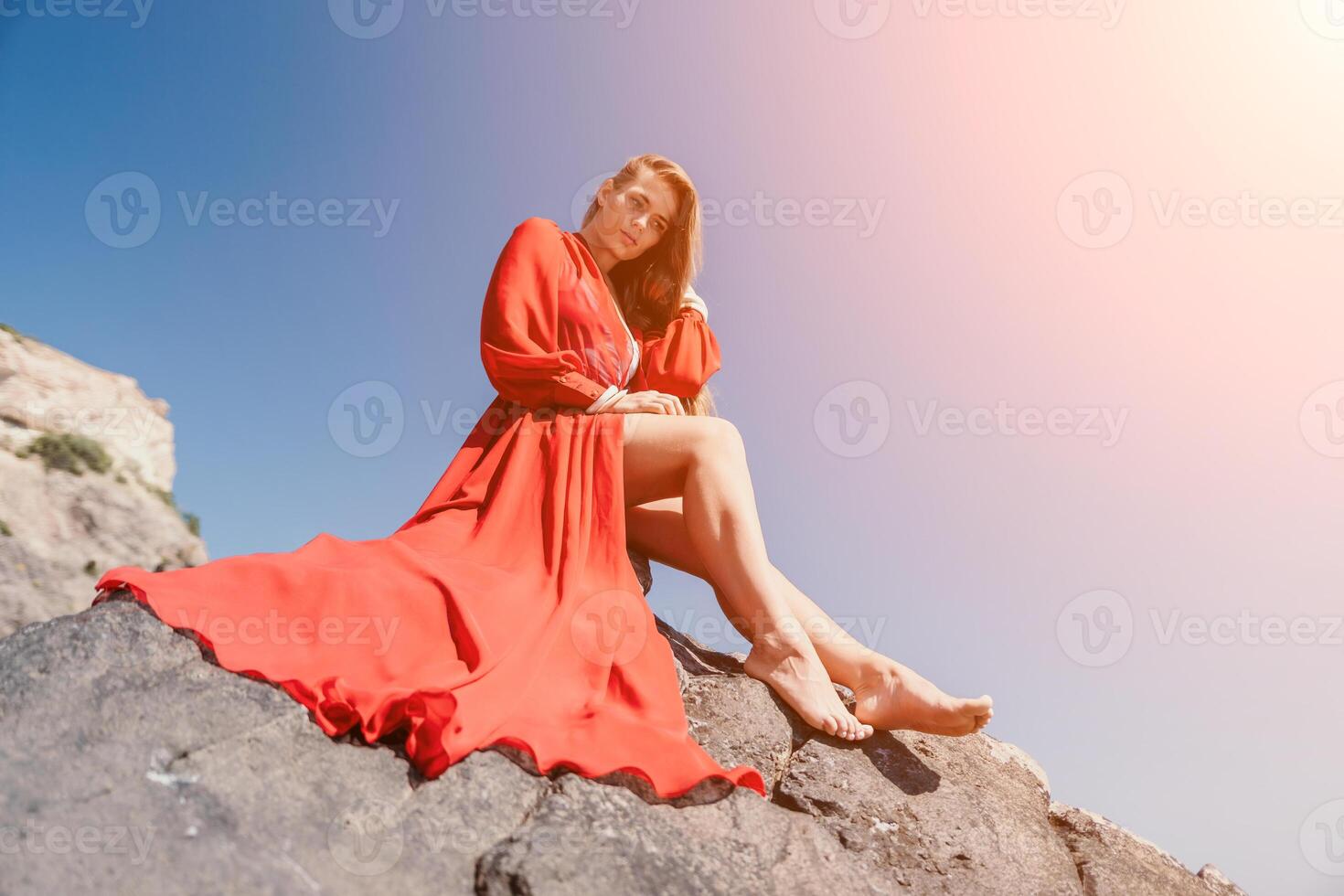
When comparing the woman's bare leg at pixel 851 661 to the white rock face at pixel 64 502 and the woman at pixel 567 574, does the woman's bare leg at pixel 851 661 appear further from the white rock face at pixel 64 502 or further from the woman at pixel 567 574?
the white rock face at pixel 64 502

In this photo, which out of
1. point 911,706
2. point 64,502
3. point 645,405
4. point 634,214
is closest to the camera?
point 911,706

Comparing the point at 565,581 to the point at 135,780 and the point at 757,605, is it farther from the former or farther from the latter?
the point at 135,780

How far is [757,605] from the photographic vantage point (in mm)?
2891

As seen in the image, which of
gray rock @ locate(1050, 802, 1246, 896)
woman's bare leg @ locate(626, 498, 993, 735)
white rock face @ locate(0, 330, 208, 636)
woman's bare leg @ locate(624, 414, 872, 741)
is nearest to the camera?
gray rock @ locate(1050, 802, 1246, 896)

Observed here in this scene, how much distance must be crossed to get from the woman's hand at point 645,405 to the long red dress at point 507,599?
0.34 ft

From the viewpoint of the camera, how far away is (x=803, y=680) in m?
2.89

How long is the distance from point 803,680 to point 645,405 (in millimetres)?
1288

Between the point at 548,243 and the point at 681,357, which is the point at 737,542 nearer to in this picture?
the point at 681,357

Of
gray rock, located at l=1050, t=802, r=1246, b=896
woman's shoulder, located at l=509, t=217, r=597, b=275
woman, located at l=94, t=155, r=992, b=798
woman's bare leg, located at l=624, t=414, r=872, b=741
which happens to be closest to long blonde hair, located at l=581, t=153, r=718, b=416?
woman, located at l=94, t=155, r=992, b=798

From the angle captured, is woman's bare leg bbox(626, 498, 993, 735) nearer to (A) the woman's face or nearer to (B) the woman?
(B) the woman

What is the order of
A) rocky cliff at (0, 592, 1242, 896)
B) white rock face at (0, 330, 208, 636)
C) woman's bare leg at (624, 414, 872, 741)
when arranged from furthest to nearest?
white rock face at (0, 330, 208, 636) → woman's bare leg at (624, 414, 872, 741) → rocky cliff at (0, 592, 1242, 896)

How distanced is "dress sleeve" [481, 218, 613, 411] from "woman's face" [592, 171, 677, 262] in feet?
1.31

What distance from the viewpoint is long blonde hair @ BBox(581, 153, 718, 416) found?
3.94m

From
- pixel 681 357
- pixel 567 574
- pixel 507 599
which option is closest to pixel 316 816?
pixel 507 599
